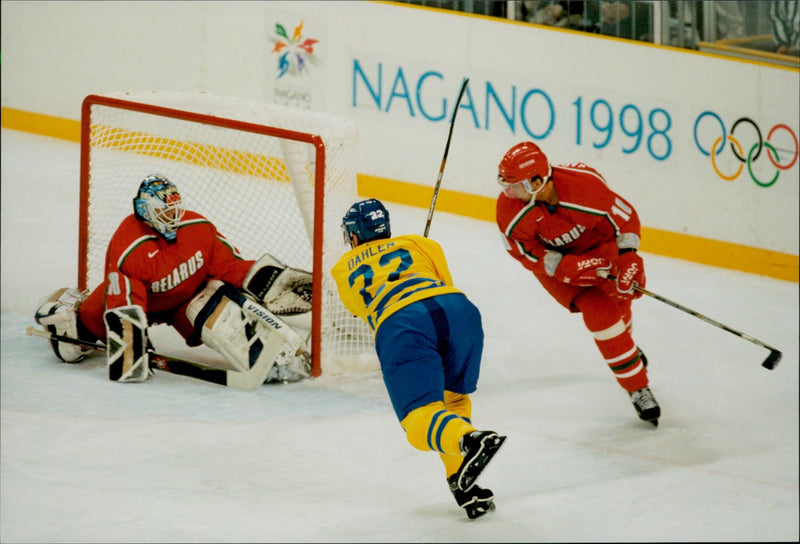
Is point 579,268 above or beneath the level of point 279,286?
above

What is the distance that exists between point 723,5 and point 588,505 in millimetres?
2862

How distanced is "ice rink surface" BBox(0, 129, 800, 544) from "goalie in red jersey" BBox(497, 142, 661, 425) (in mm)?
376

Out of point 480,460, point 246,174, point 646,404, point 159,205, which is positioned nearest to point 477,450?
point 480,460

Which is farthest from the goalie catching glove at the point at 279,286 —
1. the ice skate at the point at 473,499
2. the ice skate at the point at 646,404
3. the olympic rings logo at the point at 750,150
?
the olympic rings logo at the point at 750,150

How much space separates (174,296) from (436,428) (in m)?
1.66

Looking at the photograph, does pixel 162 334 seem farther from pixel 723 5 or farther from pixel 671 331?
pixel 723 5

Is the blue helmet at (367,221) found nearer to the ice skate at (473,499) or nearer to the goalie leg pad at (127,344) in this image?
the ice skate at (473,499)

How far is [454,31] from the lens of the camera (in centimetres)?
617

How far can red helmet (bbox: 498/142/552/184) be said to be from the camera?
3225 mm

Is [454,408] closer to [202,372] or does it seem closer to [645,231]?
[202,372]

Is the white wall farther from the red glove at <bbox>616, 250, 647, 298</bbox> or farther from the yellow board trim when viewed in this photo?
the red glove at <bbox>616, 250, 647, 298</bbox>

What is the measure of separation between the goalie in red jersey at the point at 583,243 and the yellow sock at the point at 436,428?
0.68 m

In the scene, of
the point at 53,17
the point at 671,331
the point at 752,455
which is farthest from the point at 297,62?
the point at 752,455

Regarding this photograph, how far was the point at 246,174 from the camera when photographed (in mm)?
4789
